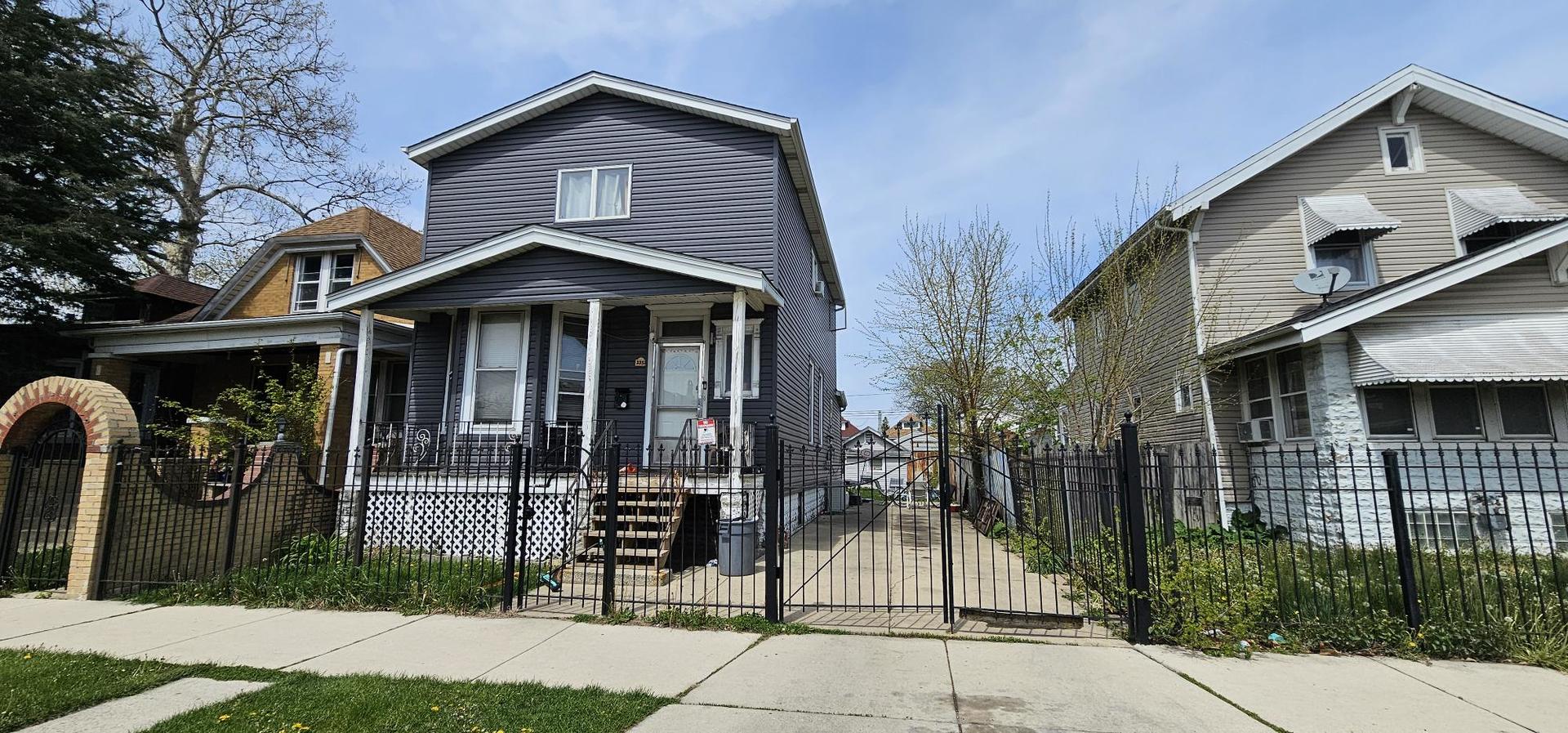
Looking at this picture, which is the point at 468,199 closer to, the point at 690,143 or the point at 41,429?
the point at 690,143

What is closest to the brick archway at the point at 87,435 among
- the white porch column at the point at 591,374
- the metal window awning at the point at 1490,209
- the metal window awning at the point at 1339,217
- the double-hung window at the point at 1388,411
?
the white porch column at the point at 591,374

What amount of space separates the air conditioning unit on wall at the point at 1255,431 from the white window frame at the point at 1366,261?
123 inches

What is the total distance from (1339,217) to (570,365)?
1461 cm

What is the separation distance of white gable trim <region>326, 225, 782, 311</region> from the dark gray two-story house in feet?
0.09

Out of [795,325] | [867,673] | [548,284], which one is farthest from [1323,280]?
[548,284]

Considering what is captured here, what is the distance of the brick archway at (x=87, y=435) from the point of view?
7543 millimetres

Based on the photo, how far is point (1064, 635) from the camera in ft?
19.7

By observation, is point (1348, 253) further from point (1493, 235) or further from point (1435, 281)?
point (1435, 281)

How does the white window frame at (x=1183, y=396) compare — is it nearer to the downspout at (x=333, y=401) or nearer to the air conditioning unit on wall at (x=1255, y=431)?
the air conditioning unit on wall at (x=1255, y=431)

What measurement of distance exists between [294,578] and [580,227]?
23.9ft

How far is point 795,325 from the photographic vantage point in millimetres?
13805

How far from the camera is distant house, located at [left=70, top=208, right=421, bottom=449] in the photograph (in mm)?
14016

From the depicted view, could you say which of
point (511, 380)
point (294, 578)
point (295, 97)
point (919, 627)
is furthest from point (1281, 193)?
point (295, 97)

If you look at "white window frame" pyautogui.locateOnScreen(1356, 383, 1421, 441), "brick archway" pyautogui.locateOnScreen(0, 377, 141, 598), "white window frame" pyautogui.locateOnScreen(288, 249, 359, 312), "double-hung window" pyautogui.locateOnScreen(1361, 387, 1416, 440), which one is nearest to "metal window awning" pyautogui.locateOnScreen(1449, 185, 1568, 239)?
"white window frame" pyautogui.locateOnScreen(1356, 383, 1421, 441)
